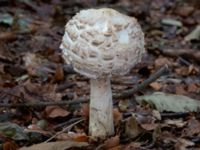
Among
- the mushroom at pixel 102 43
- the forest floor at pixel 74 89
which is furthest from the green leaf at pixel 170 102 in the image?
the mushroom at pixel 102 43

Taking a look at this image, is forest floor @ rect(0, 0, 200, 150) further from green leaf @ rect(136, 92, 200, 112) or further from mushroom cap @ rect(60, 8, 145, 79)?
mushroom cap @ rect(60, 8, 145, 79)

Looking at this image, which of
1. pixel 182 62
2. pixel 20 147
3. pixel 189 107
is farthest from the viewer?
pixel 182 62

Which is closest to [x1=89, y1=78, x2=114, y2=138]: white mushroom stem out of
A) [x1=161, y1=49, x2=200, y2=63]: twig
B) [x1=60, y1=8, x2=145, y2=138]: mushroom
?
[x1=60, y1=8, x2=145, y2=138]: mushroom

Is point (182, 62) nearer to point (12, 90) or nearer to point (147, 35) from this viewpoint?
point (147, 35)

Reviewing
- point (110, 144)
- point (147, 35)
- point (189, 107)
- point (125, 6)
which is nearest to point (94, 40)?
point (110, 144)

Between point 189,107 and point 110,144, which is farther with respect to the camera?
point 189,107

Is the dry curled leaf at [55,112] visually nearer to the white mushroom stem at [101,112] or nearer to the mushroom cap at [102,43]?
the white mushroom stem at [101,112]
